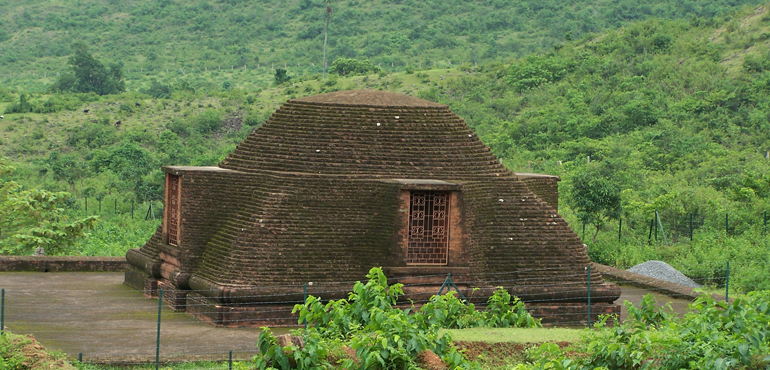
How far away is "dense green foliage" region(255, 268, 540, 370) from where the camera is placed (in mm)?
9492

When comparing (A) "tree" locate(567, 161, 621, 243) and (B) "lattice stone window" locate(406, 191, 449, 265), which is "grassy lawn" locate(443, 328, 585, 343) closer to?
(B) "lattice stone window" locate(406, 191, 449, 265)

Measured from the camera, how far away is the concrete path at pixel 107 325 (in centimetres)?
1284

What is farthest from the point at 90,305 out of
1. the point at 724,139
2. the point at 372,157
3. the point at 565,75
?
the point at 565,75

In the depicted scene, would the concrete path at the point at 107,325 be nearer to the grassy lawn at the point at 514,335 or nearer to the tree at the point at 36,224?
the grassy lawn at the point at 514,335

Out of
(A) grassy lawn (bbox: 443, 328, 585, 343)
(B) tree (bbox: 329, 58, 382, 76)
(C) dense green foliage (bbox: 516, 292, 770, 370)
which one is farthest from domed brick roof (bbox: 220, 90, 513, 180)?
(B) tree (bbox: 329, 58, 382, 76)

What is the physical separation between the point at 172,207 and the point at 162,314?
81.4 inches

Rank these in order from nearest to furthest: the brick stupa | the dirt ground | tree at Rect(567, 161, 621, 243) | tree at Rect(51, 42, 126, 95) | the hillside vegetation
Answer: the dirt ground → the brick stupa → tree at Rect(567, 161, 621, 243) → the hillside vegetation → tree at Rect(51, 42, 126, 95)

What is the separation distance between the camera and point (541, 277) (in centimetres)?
1534

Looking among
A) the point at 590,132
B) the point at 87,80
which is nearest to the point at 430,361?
the point at 590,132

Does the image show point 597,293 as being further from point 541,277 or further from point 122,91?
point 122,91

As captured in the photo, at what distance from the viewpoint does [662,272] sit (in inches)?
766

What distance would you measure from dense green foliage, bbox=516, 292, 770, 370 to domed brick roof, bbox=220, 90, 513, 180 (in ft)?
19.0

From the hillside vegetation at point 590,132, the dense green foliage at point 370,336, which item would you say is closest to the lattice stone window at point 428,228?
the dense green foliage at point 370,336

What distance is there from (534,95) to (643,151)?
927 centimetres
